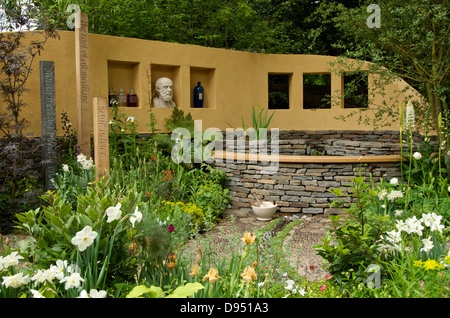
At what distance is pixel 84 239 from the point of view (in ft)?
5.77

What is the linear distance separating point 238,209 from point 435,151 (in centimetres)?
273

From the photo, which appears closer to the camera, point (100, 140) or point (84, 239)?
point (84, 239)

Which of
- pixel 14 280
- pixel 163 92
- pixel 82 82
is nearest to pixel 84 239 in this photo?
pixel 14 280

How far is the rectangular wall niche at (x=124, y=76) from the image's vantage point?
21.1 ft

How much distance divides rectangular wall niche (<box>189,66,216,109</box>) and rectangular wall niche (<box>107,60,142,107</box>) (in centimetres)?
113

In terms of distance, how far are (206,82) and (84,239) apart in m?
6.12

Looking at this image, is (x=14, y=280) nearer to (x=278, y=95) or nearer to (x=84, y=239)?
(x=84, y=239)

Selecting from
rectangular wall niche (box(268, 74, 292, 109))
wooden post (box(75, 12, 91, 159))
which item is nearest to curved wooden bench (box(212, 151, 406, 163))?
wooden post (box(75, 12, 91, 159))

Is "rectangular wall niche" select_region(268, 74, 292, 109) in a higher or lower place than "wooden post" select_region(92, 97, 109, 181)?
higher

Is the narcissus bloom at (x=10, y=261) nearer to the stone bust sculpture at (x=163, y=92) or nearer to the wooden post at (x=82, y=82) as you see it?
the wooden post at (x=82, y=82)

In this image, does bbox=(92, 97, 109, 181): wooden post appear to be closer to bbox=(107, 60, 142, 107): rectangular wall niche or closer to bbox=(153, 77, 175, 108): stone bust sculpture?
bbox=(107, 60, 142, 107): rectangular wall niche

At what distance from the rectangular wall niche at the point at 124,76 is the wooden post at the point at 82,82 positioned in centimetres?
107

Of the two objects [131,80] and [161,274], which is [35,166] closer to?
[131,80]

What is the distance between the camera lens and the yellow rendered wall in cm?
554
